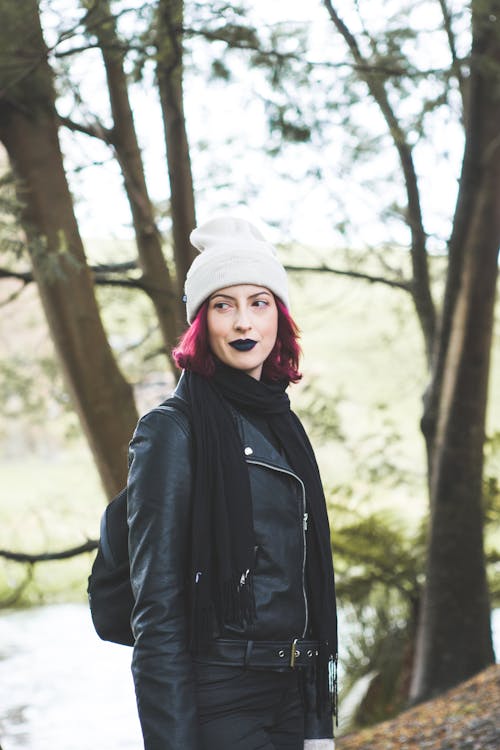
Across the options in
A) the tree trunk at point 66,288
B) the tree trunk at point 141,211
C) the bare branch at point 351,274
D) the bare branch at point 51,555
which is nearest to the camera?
the bare branch at point 51,555

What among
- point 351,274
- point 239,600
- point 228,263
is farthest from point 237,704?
point 351,274

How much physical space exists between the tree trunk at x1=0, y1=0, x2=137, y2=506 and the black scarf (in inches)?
116

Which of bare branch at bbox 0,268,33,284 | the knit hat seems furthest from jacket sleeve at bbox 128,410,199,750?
bare branch at bbox 0,268,33,284

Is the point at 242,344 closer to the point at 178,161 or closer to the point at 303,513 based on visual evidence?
the point at 303,513

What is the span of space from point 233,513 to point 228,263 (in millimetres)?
607

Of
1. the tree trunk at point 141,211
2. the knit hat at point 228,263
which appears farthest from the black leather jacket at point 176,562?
the tree trunk at point 141,211

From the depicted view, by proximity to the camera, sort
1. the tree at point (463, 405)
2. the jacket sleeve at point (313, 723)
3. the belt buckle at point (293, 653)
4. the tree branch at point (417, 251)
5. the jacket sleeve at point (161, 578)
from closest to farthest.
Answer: the jacket sleeve at point (161, 578) < the belt buckle at point (293, 653) < the jacket sleeve at point (313, 723) < the tree at point (463, 405) < the tree branch at point (417, 251)

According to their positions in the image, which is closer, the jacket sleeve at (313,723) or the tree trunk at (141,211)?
the jacket sleeve at (313,723)

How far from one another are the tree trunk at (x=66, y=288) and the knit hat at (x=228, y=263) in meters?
2.75

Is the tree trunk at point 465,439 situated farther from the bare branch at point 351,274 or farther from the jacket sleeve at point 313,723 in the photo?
the jacket sleeve at point 313,723

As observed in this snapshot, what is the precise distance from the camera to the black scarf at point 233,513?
2074mm

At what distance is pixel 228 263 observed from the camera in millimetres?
2354

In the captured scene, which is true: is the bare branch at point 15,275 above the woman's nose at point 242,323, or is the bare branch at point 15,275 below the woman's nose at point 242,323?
above

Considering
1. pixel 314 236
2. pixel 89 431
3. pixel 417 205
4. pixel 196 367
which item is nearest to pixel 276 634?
pixel 196 367
